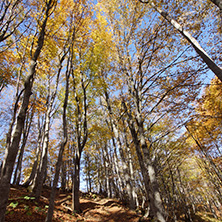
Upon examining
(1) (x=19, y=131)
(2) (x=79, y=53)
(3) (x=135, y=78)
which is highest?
(2) (x=79, y=53)

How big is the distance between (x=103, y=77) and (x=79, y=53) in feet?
7.71

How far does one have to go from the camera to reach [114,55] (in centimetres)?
756

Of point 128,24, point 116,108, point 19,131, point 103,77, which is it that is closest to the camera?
point 19,131

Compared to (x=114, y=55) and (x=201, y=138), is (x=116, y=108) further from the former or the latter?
(x=201, y=138)

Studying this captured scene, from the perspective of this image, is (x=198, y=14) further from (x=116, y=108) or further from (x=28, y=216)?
(x=28, y=216)

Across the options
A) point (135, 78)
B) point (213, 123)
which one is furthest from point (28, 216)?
A: point (213, 123)

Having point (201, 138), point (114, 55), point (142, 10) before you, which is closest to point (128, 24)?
point (142, 10)

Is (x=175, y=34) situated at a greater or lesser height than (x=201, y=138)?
greater

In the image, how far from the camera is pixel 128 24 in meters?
6.51

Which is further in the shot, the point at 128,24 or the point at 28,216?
the point at 128,24

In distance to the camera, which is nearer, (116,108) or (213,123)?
(213,123)

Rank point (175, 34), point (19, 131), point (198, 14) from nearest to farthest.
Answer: point (19, 131), point (198, 14), point (175, 34)

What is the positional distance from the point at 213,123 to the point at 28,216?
1213 centimetres

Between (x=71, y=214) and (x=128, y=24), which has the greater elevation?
(x=128, y=24)
